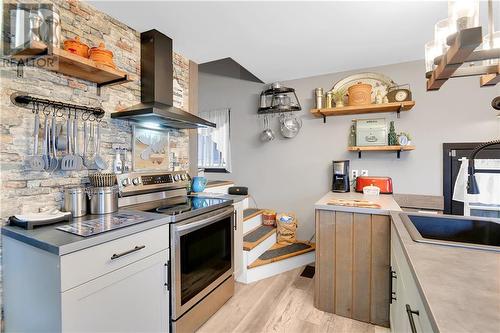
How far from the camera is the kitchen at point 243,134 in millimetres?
1383

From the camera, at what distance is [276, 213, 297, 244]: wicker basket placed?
315cm

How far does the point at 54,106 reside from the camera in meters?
1.50

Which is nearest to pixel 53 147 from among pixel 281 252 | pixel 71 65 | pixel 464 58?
pixel 71 65

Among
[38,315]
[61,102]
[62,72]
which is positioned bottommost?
[38,315]

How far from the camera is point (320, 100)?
9.96 ft

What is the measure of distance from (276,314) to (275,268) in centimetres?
69

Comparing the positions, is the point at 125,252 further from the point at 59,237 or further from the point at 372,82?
the point at 372,82

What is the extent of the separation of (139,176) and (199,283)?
3.01 ft

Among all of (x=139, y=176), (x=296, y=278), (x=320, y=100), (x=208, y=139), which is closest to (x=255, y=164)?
(x=208, y=139)

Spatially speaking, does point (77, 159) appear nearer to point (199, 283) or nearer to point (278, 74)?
point (199, 283)

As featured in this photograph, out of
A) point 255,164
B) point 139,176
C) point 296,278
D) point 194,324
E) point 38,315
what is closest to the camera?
point 38,315

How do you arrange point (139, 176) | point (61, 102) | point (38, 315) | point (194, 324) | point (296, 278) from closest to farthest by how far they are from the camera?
1. point (38, 315)
2. point (61, 102)
3. point (194, 324)
4. point (139, 176)
5. point (296, 278)

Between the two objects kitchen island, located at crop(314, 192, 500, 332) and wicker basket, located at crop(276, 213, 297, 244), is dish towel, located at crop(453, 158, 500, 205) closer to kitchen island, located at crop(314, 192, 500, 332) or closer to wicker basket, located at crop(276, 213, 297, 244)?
kitchen island, located at crop(314, 192, 500, 332)

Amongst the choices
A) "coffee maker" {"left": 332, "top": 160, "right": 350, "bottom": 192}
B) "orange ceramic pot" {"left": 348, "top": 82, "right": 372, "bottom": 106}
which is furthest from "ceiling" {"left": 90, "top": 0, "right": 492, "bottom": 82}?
"coffee maker" {"left": 332, "top": 160, "right": 350, "bottom": 192}
